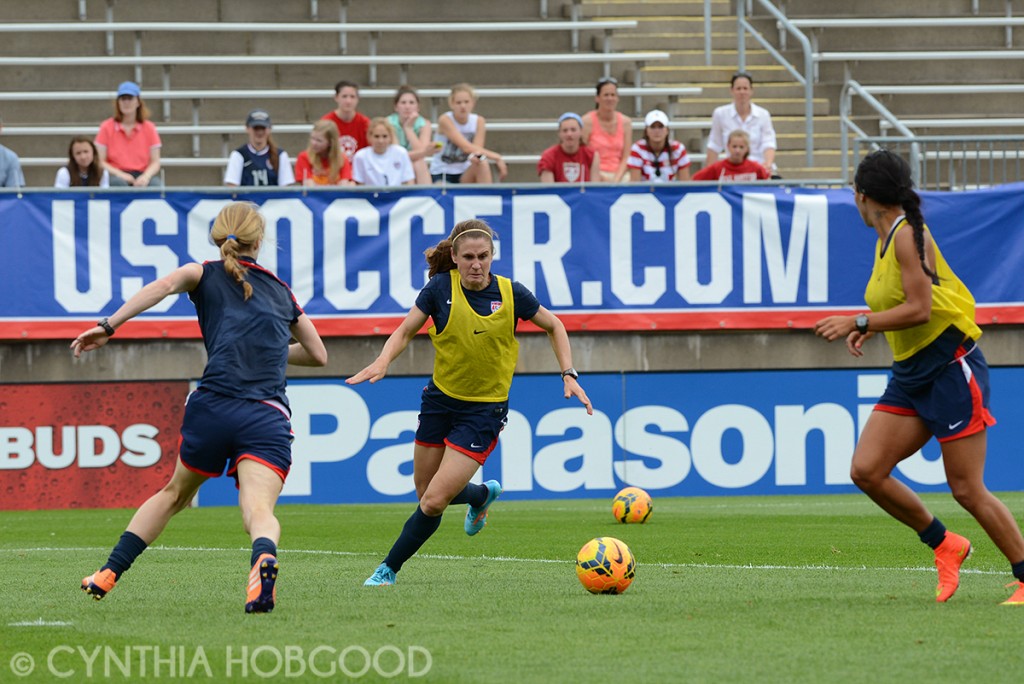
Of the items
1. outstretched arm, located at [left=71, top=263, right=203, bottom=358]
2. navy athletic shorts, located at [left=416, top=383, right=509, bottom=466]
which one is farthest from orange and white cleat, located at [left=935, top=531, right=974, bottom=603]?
outstretched arm, located at [left=71, top=263, right=203, bottom=358]

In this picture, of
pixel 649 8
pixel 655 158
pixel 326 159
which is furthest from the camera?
pixel 649 8

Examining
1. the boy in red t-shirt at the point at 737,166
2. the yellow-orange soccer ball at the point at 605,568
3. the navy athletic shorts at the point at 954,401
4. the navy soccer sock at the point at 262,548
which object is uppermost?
the boy in red t-shirt at the point at 737,166

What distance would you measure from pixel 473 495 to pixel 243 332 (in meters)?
A: 2.74

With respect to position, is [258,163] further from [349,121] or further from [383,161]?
[349,121]

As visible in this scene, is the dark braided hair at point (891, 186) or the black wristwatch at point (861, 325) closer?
the black wristwatch at point (861, 325)

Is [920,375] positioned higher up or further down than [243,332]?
further down

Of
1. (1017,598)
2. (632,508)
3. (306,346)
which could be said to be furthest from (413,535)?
(632,508)

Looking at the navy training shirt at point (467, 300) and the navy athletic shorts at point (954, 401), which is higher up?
the navy training shirt at point (467, 300)

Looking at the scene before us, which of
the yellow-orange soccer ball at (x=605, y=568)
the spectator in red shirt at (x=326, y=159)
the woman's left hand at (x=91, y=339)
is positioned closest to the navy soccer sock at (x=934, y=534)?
the yellow-orange soccer ball at (x=605, y=568)

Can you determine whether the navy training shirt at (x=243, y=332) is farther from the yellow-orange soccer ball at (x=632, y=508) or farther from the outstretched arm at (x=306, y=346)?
the yellow-orange soccer ball at (x=632, y=508)

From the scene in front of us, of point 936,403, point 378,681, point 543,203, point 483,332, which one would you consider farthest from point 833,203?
point 378,681

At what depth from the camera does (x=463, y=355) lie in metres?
9.40

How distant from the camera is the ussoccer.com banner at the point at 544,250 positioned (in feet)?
56.6

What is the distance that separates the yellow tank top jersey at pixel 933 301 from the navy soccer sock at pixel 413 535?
267 cm
